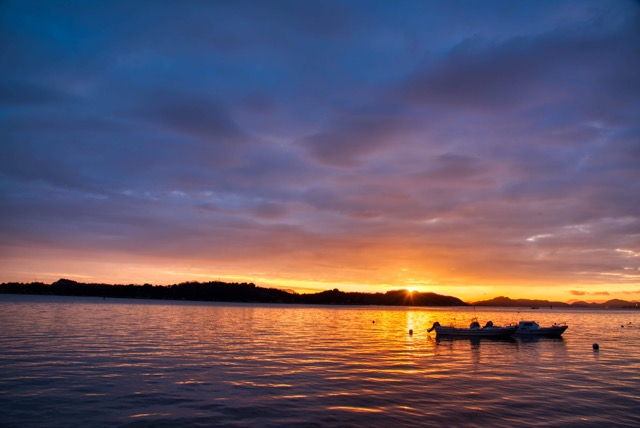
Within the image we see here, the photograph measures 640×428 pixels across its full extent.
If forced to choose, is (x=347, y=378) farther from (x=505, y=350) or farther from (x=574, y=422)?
(x=505, y=350)

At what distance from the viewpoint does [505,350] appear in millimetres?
56594

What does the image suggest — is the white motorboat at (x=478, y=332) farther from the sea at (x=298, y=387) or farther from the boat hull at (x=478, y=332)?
the sea at (x=298, y=387)

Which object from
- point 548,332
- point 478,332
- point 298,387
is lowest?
point 298,387

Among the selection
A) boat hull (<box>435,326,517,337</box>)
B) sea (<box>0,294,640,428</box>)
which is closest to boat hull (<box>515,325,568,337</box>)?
boat hull (<box>435,326,517,337</box>)

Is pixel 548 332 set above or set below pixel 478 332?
above

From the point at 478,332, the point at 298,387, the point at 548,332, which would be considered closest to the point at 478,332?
the point at 478,332

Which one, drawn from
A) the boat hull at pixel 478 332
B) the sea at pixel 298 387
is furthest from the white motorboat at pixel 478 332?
the sea at pixel 298 387

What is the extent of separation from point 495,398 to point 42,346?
144 ft

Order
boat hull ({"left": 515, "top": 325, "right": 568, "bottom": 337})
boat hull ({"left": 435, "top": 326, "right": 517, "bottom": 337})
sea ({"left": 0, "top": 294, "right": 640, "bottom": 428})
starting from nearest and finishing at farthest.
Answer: sea ({"left": 0, "top": 294, "right": 640, "bottom": 428}) → boat hull ({"left": 435, "top": 326, "right": 517, "bottom": 337}) → boat hull ({"left": 515, "top": 325, "right": 568, "bottom": 337})

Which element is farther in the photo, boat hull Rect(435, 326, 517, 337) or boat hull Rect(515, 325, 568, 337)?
boat hull Rect(515, 325, 568, 337)

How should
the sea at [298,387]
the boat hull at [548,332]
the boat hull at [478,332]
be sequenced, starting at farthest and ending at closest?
1. the boat hull at [548,332]
2. the boat hull at [478,332]
3. the sea at [298,387]

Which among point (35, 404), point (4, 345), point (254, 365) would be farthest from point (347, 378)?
point (4, 345)

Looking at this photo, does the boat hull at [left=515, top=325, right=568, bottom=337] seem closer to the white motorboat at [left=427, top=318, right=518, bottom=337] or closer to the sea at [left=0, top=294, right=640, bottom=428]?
the white motorboat at [left=427, top=318, right=518, bottom=337]

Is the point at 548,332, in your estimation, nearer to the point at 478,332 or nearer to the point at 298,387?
the point at 478,332
